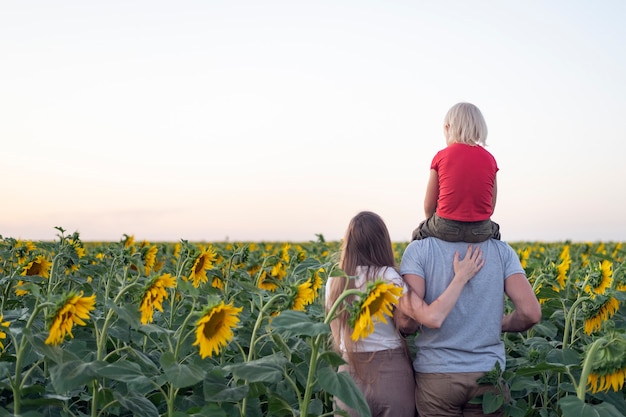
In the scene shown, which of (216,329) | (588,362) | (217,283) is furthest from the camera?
(217,283)

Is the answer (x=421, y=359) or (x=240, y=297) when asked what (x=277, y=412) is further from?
(x=240, y=297)

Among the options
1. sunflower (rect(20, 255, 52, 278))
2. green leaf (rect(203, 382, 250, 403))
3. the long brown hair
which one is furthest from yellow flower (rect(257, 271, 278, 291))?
green leaf (rect(203, 382, 250, 403))

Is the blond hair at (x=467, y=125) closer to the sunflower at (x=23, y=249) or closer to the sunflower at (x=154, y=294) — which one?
the sunflower at (x=154, y=294)

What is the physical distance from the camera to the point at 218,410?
128 inches

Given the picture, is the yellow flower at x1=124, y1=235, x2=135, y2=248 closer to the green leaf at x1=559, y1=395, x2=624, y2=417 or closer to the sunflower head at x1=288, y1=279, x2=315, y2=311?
the sunflower head at x1=288, y1=279, x2=315, y2=311

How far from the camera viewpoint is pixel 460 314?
3.98 m

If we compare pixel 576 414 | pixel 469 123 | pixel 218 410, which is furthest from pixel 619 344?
pixel 218 410

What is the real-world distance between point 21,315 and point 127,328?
1.98ft

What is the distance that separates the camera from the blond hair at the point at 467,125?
408 cm

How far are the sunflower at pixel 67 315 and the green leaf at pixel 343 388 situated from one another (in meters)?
1.04

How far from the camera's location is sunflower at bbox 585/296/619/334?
167 inches

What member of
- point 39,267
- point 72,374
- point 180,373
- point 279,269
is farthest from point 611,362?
point 39,267

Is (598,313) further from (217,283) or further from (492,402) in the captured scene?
(217,283)

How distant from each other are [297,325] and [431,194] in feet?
5.31
